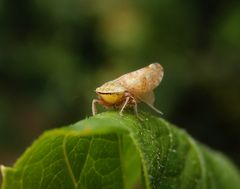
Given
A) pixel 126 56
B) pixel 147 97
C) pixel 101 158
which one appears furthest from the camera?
pixel 126 56

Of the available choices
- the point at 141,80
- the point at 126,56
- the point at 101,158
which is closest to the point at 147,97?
the point at 141,80

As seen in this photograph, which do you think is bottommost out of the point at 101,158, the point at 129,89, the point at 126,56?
the point at 126,56

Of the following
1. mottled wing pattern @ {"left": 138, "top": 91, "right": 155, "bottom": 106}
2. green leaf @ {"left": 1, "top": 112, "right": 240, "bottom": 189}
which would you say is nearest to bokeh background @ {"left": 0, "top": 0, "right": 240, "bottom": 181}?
mottled wing pattern @ {"left": 138, "top": 91, "right": 155, "bottom": 106}

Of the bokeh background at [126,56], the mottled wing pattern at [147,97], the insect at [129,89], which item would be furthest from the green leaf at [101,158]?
the bokeh background at [126,56]

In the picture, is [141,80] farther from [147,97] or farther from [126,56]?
[126,56]

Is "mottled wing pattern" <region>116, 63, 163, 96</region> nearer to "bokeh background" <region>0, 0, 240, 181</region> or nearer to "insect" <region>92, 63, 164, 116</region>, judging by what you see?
"insect" <region>92, 63, 164, 116</region>

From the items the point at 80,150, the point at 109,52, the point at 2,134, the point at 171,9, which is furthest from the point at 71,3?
the point at 80,150
